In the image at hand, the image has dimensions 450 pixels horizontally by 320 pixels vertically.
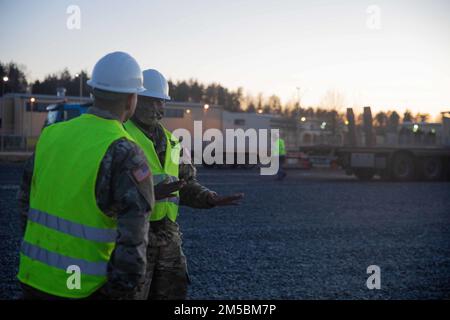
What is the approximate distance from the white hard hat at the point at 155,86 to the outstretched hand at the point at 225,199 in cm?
78

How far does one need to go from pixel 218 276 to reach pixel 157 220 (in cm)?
329

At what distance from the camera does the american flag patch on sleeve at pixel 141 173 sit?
256 centimetres

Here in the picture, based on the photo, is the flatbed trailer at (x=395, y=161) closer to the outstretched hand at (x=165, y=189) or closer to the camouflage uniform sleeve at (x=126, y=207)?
Answer: the outstretched hand at (x=165, y=189)

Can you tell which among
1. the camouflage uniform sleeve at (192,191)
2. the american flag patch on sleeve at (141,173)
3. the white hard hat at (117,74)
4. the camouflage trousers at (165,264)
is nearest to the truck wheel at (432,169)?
the camouflage uniform sleeve at (192,191)

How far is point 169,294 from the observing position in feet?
11.9

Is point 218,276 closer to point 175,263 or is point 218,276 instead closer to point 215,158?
point 175,263

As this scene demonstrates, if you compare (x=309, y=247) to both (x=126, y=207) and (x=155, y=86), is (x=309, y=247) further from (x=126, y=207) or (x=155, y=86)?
(x=126, y=207)

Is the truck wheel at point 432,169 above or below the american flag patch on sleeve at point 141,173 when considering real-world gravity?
below

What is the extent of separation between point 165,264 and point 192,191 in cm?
70

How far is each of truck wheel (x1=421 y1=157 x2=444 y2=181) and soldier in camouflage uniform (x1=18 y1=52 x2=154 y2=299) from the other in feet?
77.2

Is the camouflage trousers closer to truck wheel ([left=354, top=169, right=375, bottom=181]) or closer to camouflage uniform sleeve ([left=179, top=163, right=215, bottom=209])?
camouflage uniform sleeve ([left=179, top=163, right=215, bottom=209])

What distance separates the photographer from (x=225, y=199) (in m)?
3.78

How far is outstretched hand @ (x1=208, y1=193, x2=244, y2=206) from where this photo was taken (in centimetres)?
369

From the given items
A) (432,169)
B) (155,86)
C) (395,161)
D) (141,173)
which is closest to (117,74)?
(141,173)
